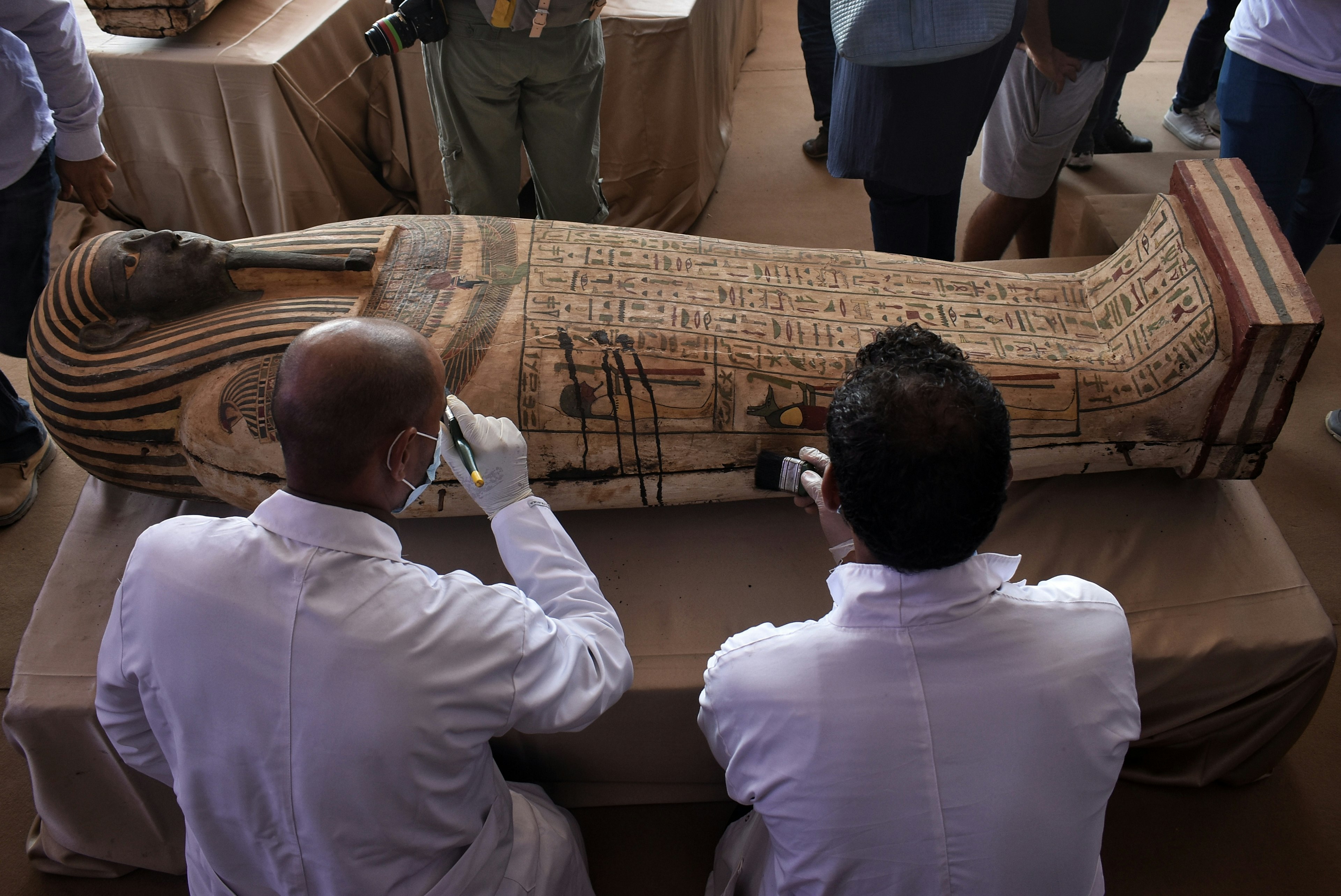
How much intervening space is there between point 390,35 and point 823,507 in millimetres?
2078

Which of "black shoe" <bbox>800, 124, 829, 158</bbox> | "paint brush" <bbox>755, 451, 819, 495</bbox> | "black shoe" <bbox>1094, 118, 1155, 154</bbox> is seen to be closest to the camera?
"paint brush" <bbox>755, 451, 819, 495</bbox>

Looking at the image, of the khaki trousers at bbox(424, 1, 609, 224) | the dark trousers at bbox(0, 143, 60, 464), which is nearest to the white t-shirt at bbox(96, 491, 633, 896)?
the dark trousers at bbox(0, 143, 60, 464)

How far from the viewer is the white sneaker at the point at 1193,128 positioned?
4.73 metres

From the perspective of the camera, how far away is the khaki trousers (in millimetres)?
2934

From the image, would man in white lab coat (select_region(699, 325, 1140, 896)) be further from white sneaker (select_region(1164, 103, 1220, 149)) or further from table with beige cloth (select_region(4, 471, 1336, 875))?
white sneaker (select_region(1164, 103, 1220, 149))

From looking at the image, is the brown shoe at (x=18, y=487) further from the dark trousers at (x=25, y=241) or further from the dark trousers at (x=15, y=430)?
the dark trousers at (x=25, y=241)

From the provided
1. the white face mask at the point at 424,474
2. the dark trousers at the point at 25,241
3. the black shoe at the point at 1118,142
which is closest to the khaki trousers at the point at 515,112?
the dark trousers at the point at 25,241

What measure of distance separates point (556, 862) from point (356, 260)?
1487 millimetres

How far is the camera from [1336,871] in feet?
6.89

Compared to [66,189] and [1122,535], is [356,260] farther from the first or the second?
[1122,535]

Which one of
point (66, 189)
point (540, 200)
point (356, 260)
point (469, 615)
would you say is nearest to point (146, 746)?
point (469, 615)

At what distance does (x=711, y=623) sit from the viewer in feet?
6.97

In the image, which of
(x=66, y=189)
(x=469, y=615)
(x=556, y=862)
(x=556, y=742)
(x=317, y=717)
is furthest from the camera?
(x=66, y=189)

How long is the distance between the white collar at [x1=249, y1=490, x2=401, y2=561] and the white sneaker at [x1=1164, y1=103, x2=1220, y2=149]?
5038mm
